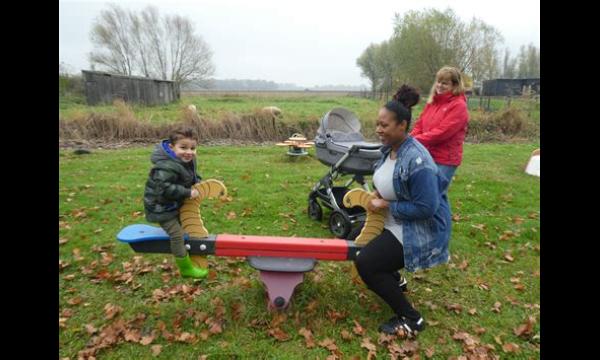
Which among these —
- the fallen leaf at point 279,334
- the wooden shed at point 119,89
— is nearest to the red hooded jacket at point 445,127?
the fallen leaf at point 279,334

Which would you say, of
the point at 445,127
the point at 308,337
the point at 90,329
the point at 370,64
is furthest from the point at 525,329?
the point at 370,64

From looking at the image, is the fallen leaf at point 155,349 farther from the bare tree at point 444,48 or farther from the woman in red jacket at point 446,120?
the bare tree at point 444,48

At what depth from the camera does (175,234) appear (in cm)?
329

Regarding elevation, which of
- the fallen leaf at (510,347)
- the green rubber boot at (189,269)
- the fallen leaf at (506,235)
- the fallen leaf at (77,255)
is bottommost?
the fallen leaf at (510,347)

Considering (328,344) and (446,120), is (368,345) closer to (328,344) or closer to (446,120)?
(328,344)

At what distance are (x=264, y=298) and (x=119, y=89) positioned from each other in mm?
23878

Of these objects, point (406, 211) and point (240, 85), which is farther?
point (240, 85)

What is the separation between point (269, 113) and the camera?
51.3ft

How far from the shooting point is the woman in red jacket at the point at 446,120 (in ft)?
14.1

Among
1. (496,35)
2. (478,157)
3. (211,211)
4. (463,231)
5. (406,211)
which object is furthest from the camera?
(496,35)

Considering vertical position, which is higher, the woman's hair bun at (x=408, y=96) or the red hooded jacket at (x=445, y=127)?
the woman's hair bun at (x=408, y=96)

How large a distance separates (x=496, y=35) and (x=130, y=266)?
33937mm
